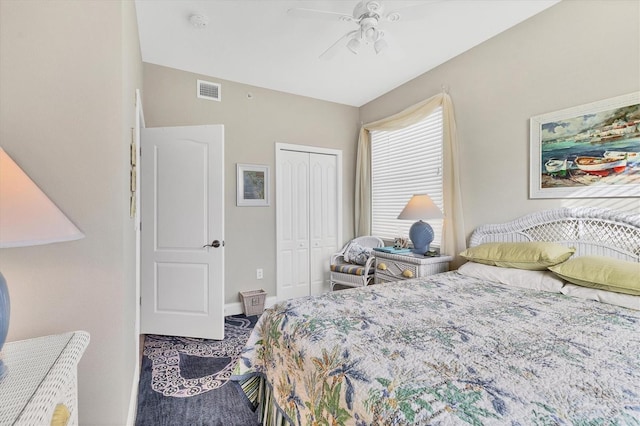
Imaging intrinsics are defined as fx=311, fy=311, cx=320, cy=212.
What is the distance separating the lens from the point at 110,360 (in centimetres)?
145

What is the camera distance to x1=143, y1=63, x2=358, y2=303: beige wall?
332 centimetres

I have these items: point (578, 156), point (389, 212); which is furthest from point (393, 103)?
point (578, 156)

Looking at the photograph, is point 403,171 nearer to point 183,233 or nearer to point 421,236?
point 421,236

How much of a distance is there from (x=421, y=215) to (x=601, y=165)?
1.34m

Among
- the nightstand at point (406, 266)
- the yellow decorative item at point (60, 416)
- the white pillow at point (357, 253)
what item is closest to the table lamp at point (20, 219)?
the yellow decorative item at point (60, 416)

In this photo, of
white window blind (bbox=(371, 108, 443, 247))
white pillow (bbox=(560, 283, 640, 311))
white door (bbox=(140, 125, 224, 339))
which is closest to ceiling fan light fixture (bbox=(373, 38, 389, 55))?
white window blind (bbox=(371, 108, 443, 247))

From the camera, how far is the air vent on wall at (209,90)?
3.48 meters

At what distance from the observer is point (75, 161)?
1376 mm

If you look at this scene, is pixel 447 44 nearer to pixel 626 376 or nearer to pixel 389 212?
pixel 389 212

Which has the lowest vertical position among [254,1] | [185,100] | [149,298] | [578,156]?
[149,298]

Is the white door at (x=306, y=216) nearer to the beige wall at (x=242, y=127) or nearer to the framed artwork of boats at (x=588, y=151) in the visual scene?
the beige wall at (x=242, y=127)

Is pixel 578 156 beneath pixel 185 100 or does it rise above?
beneath

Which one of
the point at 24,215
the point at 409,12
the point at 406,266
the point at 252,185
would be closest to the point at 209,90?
the point at 252,185

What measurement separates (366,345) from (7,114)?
5.74 feet
